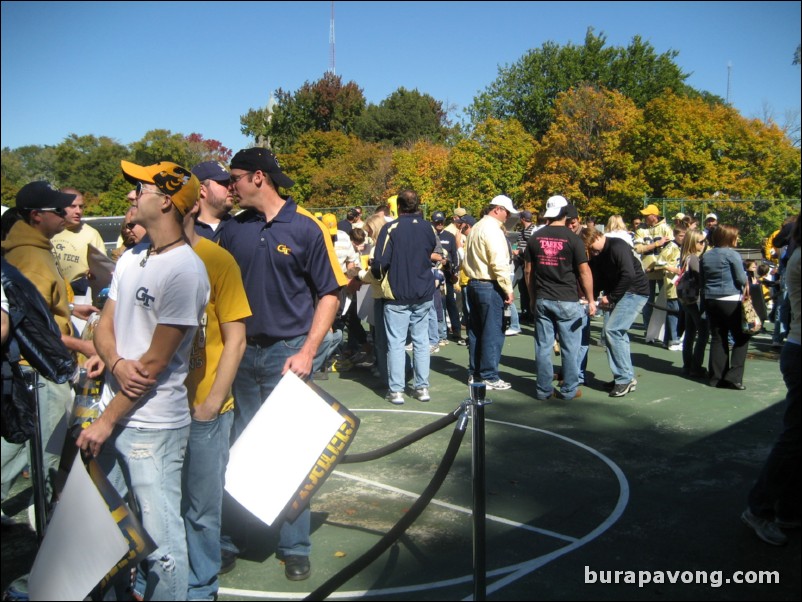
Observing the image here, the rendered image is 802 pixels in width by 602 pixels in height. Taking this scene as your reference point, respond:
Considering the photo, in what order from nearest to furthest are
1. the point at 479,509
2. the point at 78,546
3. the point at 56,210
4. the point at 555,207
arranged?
the point at 78,546, the point at 479,509, the point at 56,210, the point at 555,207

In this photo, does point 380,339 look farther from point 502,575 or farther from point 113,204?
point 113,204

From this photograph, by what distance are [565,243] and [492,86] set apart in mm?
59068

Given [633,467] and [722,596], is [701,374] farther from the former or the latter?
[722,596]

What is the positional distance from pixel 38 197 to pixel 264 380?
5.93 ft

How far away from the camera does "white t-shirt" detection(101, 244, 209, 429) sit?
10.1 feet

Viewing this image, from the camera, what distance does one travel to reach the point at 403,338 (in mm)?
8211

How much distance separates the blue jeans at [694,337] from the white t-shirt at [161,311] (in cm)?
737

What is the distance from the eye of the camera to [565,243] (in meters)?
7.98

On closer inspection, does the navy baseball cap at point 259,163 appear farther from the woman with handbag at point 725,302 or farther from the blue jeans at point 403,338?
the woman with handbag at point 725,302

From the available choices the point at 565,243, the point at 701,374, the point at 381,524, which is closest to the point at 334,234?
the point at 565,243

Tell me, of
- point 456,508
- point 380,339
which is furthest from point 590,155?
point 456,508

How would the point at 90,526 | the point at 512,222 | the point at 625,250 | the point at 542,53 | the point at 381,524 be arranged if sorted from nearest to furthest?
the point at 90,526 → the point at 381,524 → the point at 625,250 → the point at 512,222 → the point at 542,53

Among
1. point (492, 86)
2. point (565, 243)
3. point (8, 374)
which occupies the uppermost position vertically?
point (492, 86)

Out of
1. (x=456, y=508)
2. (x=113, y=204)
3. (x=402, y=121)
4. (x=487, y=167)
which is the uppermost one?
(x=402, y=121)
